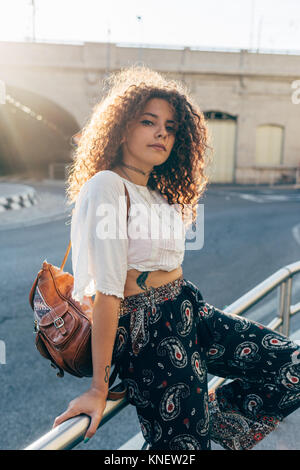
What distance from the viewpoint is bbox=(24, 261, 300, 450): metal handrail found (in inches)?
41.9

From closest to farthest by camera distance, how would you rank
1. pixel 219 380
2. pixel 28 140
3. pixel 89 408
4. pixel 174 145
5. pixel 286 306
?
1. pixel 89 408
2. pixel 174 145
3. pixel 219 380
4. pixel 286 306
5. pixel 28 140

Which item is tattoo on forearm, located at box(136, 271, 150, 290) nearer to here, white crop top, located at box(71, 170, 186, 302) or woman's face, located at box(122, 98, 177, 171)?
white crop top, located at box(71, 170, 186, 302)

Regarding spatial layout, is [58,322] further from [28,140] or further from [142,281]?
[28,140]

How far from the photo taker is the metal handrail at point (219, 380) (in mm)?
1064

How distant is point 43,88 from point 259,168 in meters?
12.3

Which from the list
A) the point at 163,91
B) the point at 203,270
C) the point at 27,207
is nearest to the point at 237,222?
the point at 203,270

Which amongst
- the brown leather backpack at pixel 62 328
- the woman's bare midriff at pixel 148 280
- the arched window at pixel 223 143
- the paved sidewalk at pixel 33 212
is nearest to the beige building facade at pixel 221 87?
the arched window at pixel 223 143

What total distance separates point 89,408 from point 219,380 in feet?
3.51

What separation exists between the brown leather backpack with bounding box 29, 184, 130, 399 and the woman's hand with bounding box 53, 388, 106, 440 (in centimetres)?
8

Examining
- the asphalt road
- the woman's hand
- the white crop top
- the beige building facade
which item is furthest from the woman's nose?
the beige building facade

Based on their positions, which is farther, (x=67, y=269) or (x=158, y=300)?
(x=67, y=269)

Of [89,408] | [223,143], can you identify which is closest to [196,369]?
[89,408]

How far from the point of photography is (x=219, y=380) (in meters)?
2.12
